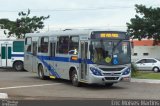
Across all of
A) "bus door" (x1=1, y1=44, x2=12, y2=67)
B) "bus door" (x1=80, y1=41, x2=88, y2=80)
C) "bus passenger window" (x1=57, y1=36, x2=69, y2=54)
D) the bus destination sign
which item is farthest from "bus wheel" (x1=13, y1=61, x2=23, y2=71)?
the bus destination sign

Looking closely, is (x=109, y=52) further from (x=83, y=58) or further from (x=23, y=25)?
(x=23, y=25)

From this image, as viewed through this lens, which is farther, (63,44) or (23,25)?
(23,25)

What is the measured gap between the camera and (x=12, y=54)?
3928 centimetres

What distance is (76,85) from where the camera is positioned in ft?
77.4

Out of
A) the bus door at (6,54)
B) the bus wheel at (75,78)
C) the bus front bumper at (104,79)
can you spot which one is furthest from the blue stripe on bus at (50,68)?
the bus door at (6,54)

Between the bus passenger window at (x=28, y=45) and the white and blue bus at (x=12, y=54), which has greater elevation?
the bus passenger window at (x=28, y=45)

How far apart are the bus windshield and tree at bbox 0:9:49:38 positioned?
32.4 metres

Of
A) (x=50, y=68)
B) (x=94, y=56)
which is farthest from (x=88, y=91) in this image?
(x=50, y=68)

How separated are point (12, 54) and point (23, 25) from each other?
630 inches

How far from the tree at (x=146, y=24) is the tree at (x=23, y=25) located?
12.4 m

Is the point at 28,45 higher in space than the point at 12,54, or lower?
higher

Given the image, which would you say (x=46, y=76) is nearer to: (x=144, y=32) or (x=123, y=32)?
(x=123, y=32)

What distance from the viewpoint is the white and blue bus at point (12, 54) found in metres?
39.1

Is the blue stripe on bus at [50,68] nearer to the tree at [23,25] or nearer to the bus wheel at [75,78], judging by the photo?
the bus wheel at [75,78]
